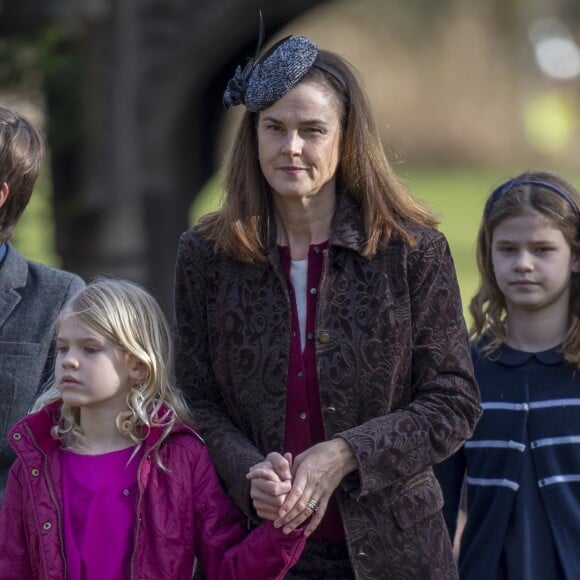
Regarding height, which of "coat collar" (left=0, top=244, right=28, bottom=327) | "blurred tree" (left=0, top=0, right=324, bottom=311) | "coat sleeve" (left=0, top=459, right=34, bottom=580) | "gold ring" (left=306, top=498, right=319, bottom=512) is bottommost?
"coat sleeve" (left=0, top=459, right=34, bottom=580)

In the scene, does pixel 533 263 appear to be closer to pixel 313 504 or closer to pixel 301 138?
pixel 301 138

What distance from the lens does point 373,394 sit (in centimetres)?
312

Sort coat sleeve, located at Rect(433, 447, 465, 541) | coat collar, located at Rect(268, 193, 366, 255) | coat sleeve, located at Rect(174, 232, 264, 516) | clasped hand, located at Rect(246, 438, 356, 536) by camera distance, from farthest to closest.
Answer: coat sleeve, located at Rect(433, 447, 465, 541) < coat sleeve, located at Rect(174, 232, 264, 516) < coat collar, located at Rect(268, 193, 366, 255) < clasped hand, located at Rect(246, 438, 356, 536)

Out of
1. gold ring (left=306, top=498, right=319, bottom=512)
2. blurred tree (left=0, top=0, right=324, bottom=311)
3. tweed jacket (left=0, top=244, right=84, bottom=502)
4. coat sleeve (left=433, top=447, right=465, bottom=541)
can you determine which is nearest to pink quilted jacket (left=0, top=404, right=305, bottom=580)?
gold ring (left=306, top=498, right=319, bottom=512)

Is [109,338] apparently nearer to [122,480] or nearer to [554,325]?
[122,480]

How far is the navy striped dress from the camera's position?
11.6ft

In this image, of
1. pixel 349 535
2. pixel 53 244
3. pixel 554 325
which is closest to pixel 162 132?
pixel 53 244

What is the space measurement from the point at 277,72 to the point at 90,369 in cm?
82

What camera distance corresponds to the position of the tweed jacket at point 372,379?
3078 millimetres

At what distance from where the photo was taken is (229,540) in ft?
10.3

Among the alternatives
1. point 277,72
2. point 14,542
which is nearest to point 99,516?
point 14,542

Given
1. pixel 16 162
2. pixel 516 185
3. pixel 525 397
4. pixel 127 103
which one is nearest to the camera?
pixel 16 162

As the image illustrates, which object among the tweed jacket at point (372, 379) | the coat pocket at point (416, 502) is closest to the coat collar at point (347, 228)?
the tweed jacket at point (372, 379)

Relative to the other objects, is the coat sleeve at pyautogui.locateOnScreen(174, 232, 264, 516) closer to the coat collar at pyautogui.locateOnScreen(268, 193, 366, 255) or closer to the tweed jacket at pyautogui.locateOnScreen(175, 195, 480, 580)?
the tweed jacket at pyautogui.locateOnScreen(175, 195, 480, 580)
